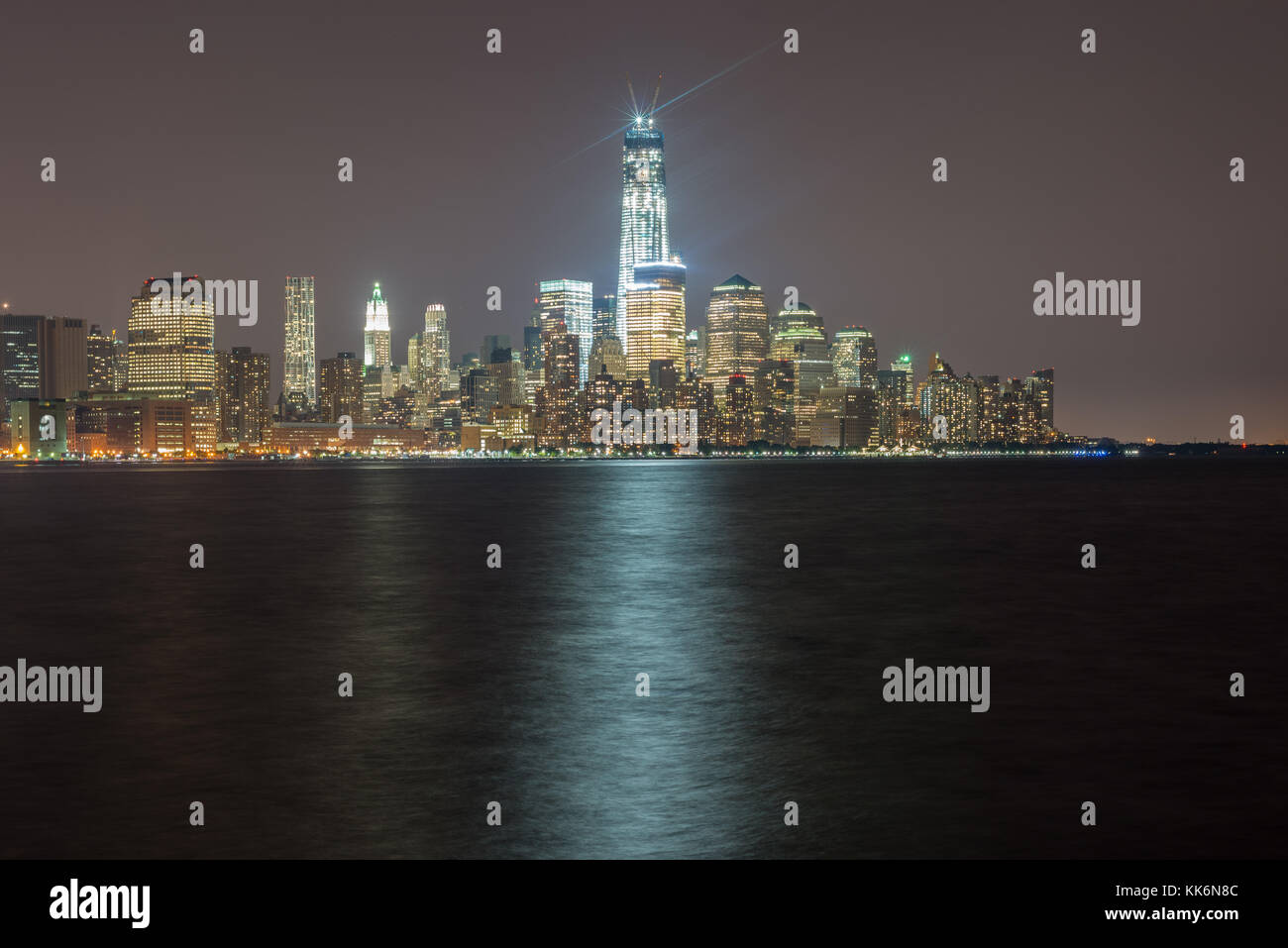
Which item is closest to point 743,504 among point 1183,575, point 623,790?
point 1183,575

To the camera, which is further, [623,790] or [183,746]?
[183,746]

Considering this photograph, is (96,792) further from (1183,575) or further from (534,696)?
(1183,575)

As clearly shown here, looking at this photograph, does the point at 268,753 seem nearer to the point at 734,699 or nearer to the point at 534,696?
the point at 534,696

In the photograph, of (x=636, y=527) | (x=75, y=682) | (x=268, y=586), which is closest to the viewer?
(x=75, y=682)
